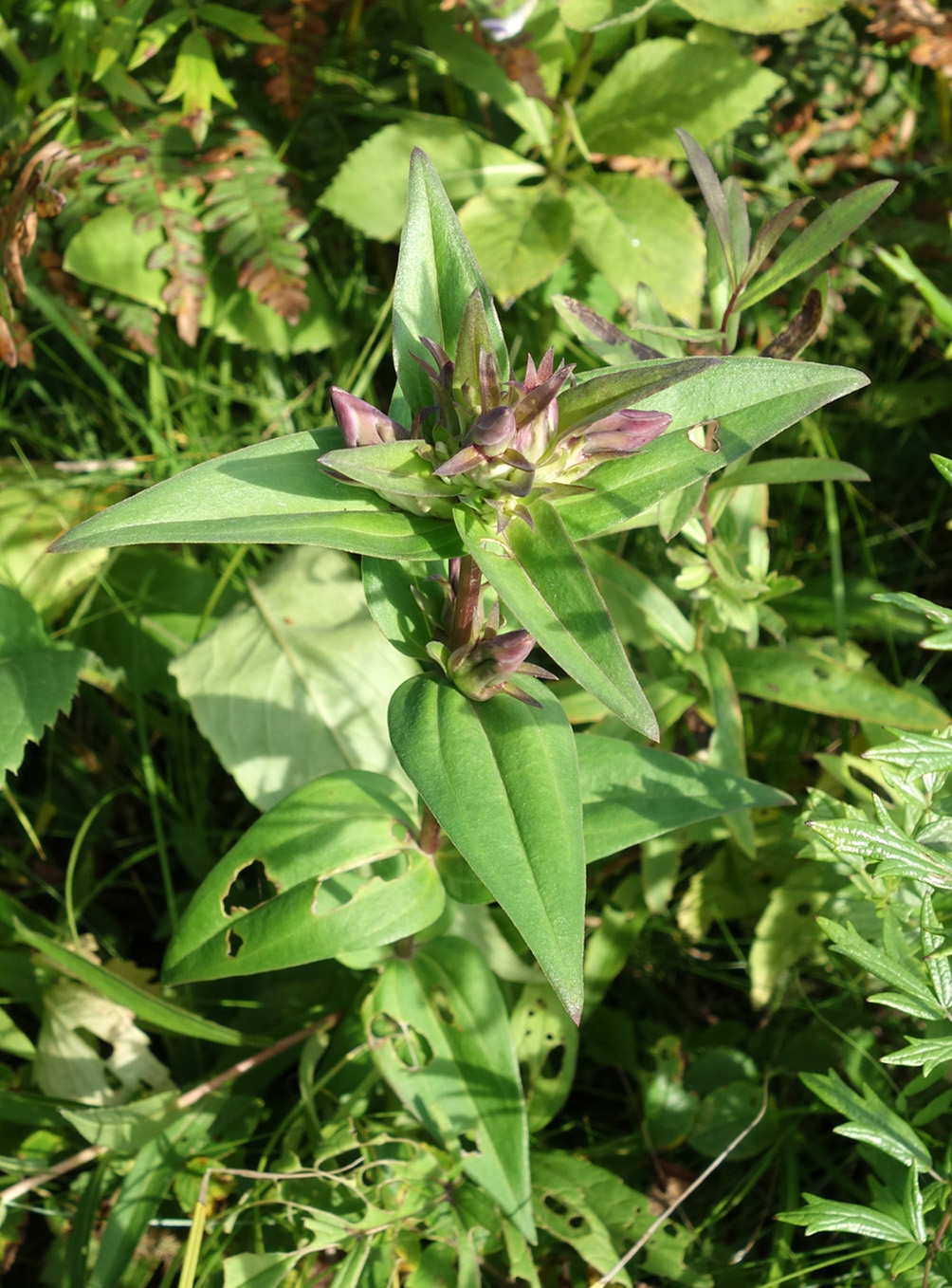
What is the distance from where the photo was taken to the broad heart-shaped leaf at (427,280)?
1415 millimetres

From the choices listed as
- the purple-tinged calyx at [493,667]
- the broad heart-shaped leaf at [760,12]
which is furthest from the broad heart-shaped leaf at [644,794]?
the broad heart-shaped leaf at [760,12]

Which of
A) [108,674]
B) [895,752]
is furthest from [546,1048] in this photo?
[108,674]

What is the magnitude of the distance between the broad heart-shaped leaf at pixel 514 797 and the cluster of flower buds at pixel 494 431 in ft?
0.97

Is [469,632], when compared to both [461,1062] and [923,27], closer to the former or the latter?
[461,1062]

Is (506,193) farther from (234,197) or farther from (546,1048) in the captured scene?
(546,1048)

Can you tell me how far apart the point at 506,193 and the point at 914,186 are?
120cm

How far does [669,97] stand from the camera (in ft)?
8.34

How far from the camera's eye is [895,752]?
1309 mm

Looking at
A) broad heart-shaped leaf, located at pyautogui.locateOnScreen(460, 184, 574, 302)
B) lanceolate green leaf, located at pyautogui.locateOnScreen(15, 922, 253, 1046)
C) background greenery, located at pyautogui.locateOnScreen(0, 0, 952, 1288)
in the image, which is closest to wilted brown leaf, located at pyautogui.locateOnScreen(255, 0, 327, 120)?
background greenery, located at pyautogui.locateOnScreen(0, 0, 952, 1288)

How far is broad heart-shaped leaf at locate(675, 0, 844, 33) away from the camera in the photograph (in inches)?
93.6

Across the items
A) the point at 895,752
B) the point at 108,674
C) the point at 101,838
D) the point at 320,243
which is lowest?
the point at 101,838

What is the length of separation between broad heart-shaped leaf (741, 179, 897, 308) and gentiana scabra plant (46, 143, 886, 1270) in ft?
0.93

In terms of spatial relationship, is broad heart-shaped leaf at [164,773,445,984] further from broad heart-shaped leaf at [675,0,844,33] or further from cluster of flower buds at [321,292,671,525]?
broad heart-shaped leaf at [675,0,844,33]

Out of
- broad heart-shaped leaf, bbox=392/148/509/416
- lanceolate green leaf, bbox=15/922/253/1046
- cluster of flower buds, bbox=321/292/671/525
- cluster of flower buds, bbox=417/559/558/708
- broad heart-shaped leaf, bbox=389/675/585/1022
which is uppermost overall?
broad heart-shaped leaf, bbox=392/148/509/416
